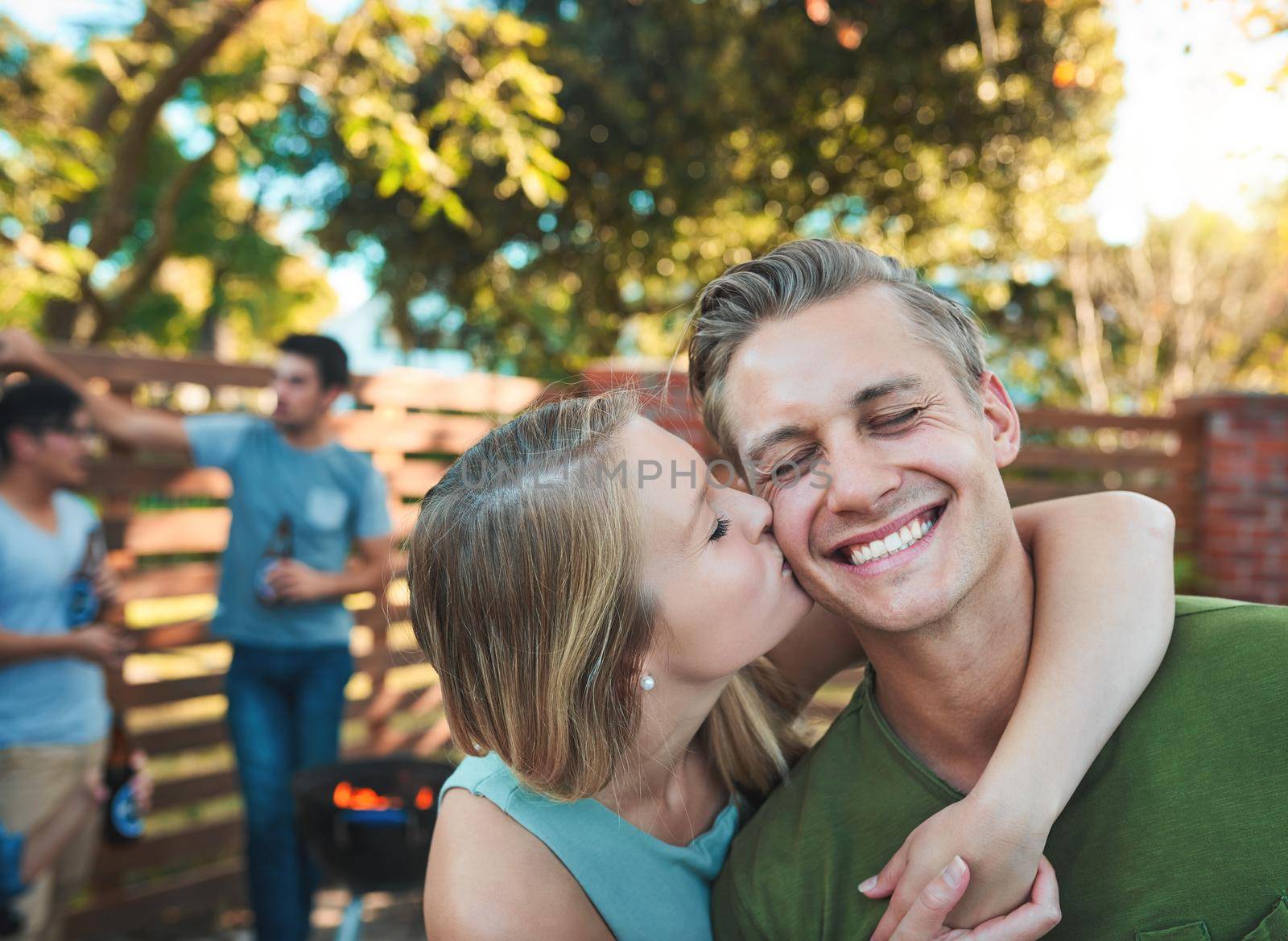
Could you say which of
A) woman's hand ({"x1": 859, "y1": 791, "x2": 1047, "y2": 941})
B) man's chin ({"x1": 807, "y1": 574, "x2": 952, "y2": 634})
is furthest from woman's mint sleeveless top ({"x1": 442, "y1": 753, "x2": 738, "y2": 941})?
man's chin ({"x1": 807, "y1": 574, "x2": 952, "y2": 634})

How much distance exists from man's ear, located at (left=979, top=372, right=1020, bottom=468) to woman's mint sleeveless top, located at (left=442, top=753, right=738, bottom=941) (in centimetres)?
96

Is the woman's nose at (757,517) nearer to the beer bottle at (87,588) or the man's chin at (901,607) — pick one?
the man's chin at (901,607)

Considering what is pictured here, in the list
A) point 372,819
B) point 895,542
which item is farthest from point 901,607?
point 372,819

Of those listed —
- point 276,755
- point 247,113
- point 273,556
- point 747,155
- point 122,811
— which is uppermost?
point 747,155

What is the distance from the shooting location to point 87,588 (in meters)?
3.72

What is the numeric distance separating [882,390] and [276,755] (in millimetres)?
3291

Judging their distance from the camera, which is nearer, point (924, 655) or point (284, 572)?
point (924, 655)

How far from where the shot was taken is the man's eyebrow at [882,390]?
1661mm

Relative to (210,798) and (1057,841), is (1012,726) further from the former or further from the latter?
(210,798)

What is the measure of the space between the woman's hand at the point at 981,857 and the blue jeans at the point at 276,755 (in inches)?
126

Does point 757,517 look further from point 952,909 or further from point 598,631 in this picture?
point 952,909

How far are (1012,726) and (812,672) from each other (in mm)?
759

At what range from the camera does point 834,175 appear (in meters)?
10.5

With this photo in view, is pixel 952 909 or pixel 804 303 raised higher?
pixel 804 303
